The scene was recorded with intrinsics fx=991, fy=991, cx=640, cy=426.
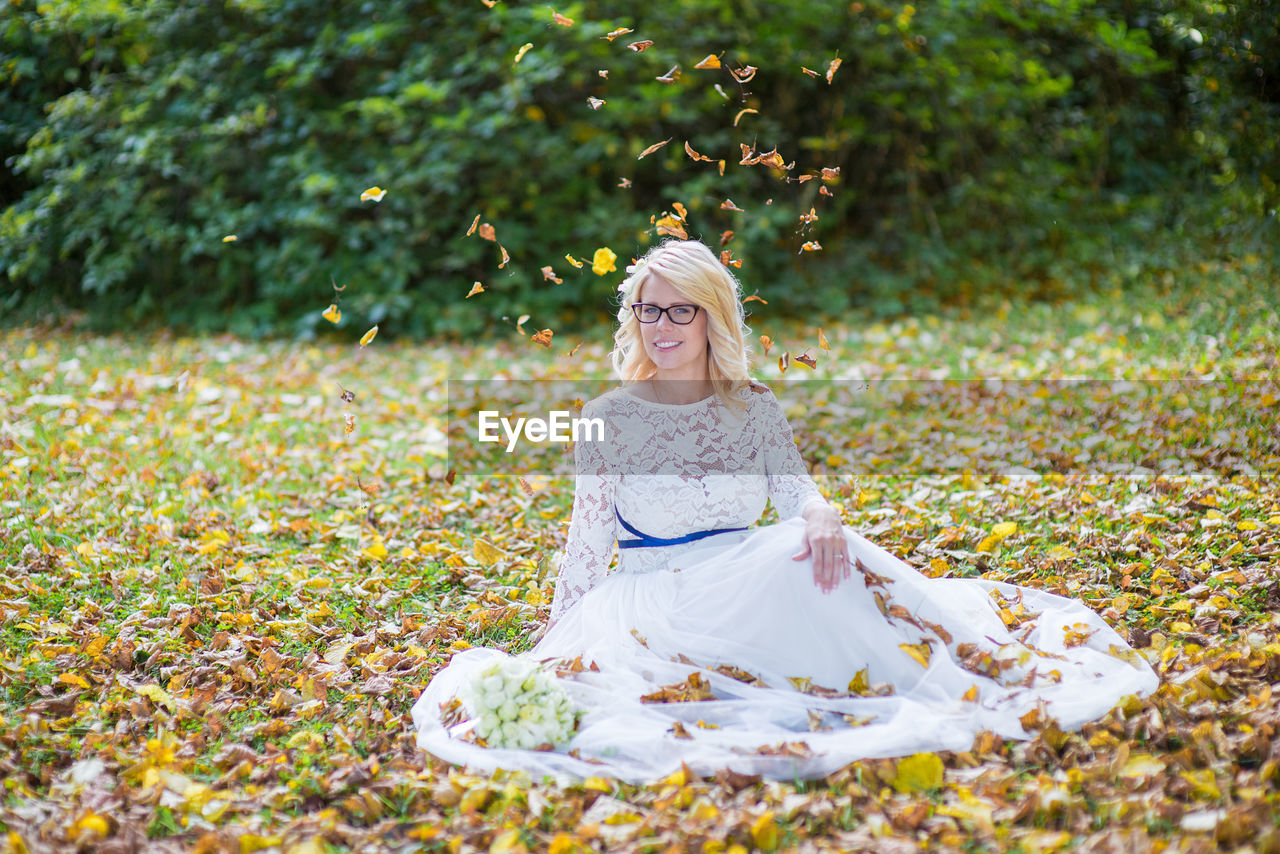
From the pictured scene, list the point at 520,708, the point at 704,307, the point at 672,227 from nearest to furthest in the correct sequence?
the point at 520,708
the point at 704,307
the point at 672,227

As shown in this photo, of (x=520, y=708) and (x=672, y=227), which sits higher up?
(x=672, y=227)

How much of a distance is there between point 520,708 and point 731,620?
61 cm

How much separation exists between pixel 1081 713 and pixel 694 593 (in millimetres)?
1023

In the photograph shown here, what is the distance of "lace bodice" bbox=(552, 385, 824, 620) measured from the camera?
9.78ft

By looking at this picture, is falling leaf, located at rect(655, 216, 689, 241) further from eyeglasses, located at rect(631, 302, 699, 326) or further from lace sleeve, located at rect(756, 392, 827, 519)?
lace sleeve, located at rect(756, 392, 827, 519)

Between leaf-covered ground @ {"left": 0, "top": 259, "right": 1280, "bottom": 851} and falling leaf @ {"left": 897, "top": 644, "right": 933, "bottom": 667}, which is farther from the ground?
falling leaf @ {"left": 897, "top": 644, "right": 933, "bottom": 667}

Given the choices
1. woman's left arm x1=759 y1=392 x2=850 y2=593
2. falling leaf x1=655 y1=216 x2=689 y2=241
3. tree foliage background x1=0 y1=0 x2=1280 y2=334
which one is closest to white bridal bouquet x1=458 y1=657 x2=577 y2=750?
woman's left arm x1=759 y1=392 x2=850 y2=593

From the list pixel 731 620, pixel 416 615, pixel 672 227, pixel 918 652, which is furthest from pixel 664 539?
pixel 416 615

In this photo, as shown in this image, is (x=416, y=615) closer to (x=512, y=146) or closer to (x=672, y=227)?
(x=672, y=227)

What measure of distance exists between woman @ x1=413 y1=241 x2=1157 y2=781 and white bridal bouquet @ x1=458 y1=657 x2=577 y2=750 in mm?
40

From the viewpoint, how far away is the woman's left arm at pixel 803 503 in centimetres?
258

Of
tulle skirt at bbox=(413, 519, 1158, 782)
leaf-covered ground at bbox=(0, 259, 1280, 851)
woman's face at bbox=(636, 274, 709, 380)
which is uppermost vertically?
woman's face at bbox=(636, 274, 709, 380)

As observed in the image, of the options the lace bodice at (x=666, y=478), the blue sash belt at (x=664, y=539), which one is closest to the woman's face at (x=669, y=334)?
the lace bodice at (x=666, y=478)

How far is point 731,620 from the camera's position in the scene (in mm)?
2688
